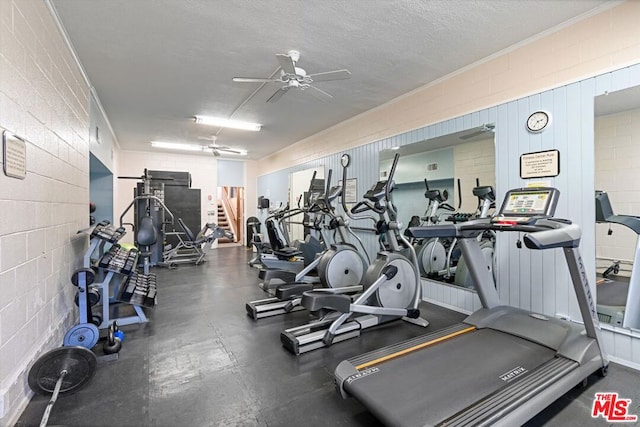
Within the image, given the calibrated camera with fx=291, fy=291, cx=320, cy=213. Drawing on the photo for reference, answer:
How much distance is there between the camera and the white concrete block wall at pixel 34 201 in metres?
1.66

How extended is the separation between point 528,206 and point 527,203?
3 centimetres

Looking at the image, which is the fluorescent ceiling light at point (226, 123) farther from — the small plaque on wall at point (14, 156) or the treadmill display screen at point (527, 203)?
the treadmill display screen at point (527, 203)

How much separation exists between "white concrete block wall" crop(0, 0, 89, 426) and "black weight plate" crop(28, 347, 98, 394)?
0.09 meters

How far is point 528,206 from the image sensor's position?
86.0 inches

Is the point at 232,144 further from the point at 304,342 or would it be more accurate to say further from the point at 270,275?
the point at 304,342

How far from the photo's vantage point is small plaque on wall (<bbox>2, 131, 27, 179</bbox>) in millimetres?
1610

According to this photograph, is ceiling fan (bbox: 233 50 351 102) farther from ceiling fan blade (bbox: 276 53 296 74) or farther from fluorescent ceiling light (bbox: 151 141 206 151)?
fluorescent ceiling light (bbox: 151 141 206 151)

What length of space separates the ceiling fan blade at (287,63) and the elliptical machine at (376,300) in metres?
1.45

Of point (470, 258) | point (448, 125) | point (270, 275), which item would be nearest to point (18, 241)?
point (270, 275)

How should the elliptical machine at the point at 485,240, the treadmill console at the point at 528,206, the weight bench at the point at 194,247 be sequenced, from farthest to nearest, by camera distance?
the weight bench at the point at 194,247
the elliptical machine at the point at 485,240
the treadmill console at the point at 528,206

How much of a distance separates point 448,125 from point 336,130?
8.78 ft

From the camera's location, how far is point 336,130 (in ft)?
19.6

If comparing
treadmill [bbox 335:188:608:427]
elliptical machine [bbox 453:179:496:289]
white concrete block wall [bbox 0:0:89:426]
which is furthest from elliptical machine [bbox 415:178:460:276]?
white concrete block wall [bbox 0:0:89:426]

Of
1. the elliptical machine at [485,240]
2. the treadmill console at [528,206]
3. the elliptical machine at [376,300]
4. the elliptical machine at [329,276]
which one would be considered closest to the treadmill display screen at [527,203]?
the treadmill console at [528,206]
